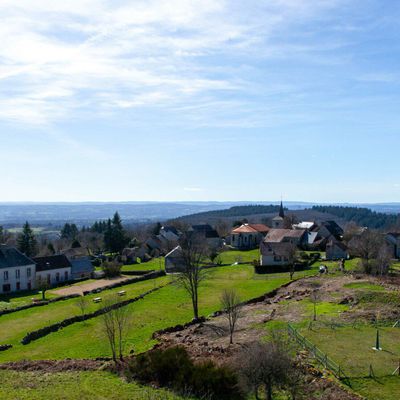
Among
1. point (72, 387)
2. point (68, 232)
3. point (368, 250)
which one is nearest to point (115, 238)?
point (68, 232)

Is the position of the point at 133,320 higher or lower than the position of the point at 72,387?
lower

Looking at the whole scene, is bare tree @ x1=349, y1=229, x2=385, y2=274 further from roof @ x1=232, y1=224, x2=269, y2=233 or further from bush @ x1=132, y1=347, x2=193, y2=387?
bush @ x1=132, y1=347, x2=193, y2=387

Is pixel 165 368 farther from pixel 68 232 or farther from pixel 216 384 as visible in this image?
pixel 68 232

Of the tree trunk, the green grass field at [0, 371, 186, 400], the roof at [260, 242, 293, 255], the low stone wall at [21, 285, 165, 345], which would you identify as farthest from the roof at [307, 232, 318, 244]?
the tree trunk

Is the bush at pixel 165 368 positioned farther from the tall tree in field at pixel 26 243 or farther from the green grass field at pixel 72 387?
the tall tree in field at pixel 26 243

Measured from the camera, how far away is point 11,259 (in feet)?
232

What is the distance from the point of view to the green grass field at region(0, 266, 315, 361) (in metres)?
35.3

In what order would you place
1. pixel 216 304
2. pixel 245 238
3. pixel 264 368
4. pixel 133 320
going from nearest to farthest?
1. pixel 264 368
2. pixel 133 320
3. pixel 216 304
4. pixel 245 238

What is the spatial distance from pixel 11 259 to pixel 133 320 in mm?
35528

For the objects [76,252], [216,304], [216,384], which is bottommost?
[76,252]

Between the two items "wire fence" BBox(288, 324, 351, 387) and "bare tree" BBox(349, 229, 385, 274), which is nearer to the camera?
"wire fence" BBox(288, 324, 351, 387)

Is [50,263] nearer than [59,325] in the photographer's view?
No

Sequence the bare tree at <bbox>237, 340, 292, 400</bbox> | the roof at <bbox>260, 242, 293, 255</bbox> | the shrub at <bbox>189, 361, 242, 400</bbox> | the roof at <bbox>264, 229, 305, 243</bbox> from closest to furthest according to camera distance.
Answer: the bare tree at <bbox>237, 340, 292, 400</bbox> → the shrub at <bbox>189, 361, 242, 400</bbox> → the roof at <bbox>260, 242, 293, 255</bbox> → the roof at <bbox>264, 229, 305, 243</bbox>

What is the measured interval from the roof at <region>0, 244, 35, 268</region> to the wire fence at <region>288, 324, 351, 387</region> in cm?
5042
